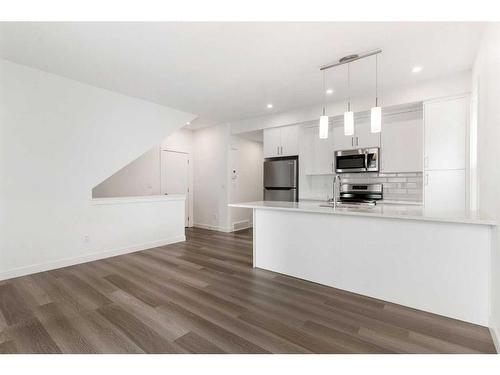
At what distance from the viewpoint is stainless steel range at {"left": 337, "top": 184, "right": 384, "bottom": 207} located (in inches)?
176

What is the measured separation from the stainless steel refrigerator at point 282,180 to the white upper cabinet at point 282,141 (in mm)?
167

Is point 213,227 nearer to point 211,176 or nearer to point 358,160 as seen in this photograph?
point 211,176

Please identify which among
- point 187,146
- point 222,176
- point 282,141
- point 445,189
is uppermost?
point 187,146

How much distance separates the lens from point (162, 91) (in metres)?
3.92

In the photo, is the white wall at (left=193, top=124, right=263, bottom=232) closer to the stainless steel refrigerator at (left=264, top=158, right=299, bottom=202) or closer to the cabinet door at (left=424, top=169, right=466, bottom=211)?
the stainless steel refrigerator at (left=264, top=158, right=299, bottom=202)

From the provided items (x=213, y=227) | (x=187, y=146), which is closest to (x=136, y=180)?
(x=187, y=146)

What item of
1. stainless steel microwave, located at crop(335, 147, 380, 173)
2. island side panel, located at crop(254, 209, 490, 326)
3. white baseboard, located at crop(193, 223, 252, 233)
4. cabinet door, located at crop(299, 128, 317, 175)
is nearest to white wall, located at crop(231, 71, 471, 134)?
cabinet door, located at crop(299, 128, 317, 175)

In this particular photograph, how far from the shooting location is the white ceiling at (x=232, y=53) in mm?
2342

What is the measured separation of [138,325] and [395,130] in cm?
440

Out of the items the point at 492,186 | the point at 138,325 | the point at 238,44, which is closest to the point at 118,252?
the point at 138,325

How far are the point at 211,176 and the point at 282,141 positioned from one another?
2060 mm

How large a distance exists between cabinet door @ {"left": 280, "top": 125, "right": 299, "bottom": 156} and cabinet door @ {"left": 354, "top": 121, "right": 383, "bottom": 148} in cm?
112

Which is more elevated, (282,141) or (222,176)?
(282,141)

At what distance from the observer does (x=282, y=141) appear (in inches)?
207
